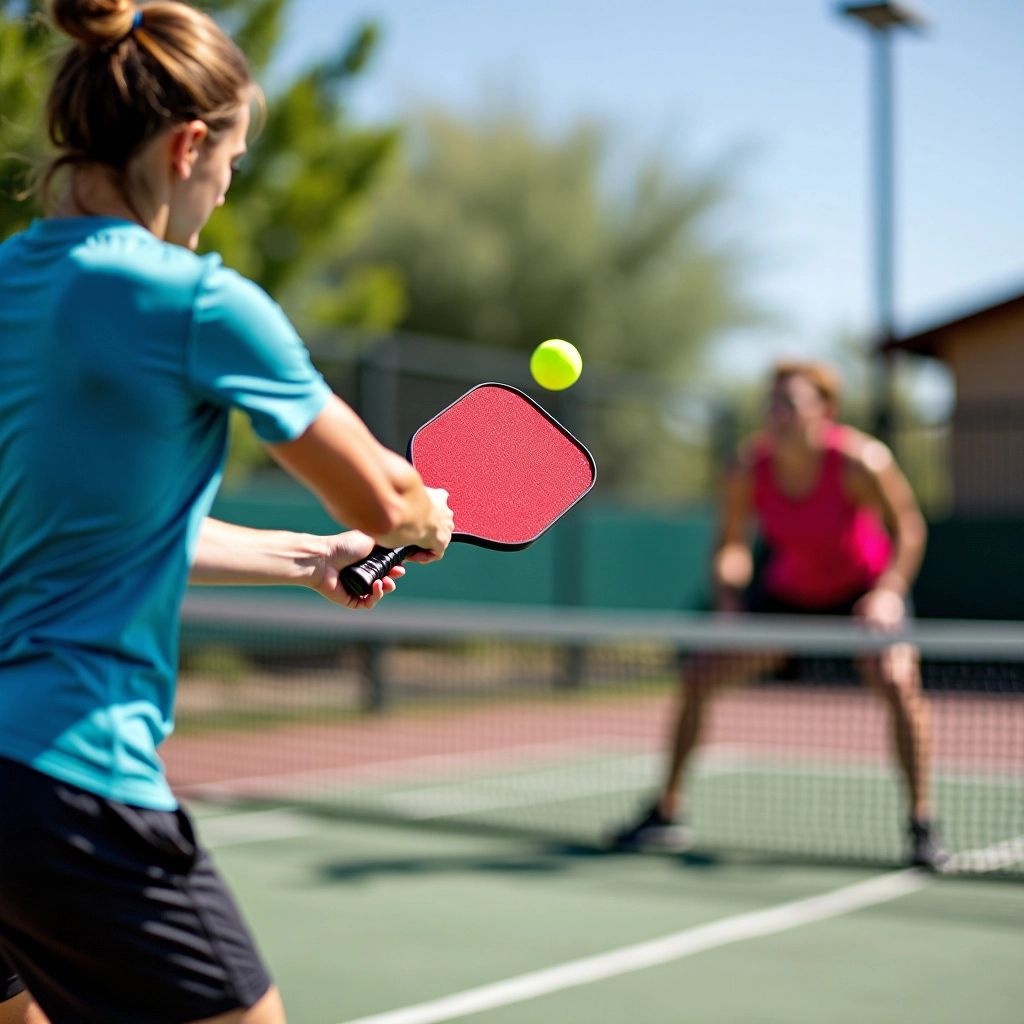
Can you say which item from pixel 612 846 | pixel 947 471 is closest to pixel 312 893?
pixel 612 846

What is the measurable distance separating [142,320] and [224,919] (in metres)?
0.64

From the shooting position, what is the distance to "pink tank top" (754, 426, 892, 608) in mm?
5902

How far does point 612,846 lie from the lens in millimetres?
5875

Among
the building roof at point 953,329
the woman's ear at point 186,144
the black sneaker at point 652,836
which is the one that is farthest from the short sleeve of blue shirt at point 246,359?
the building roof at point 953,329

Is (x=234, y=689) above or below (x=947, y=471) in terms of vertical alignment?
below

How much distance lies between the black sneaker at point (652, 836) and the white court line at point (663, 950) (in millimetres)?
794

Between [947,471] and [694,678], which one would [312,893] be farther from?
[947,471]

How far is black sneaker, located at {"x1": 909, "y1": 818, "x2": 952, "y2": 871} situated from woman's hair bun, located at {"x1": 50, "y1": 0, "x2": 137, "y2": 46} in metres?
4.37

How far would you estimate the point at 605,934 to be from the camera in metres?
4.55

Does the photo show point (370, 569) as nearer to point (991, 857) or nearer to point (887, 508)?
point (887, 508)

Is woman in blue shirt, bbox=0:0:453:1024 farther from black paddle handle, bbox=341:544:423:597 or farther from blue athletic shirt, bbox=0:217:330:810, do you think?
black paddle handle, bbox=341:544:423:597

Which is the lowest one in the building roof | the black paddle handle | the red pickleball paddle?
the black paddle handle

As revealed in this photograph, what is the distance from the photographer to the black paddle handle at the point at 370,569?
2195 mm

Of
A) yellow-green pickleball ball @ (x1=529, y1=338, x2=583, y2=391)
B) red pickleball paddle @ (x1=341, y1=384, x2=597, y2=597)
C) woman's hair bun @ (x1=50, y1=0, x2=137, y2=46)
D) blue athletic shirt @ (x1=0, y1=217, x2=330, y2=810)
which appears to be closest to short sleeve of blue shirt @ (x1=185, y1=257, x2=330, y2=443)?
blue athletic shirt @ (x1=0, y1=217, x2=330, y2=810)
